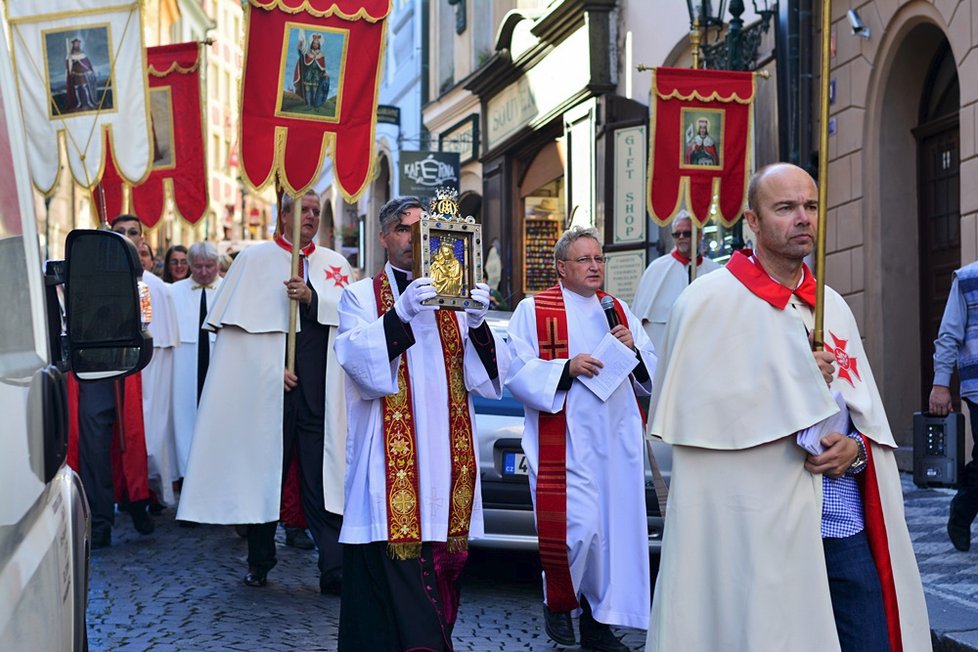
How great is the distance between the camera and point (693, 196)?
1253cm

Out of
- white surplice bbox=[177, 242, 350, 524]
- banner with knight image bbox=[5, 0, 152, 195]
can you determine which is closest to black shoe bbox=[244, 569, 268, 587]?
white surplice bbox=[177, 242, 350, 524]

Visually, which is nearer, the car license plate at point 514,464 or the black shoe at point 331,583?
the black shoe at point 331,583

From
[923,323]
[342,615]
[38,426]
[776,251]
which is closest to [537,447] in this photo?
[342,615]

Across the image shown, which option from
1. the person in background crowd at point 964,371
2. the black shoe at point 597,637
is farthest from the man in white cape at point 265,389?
the person in background crowd at point 964,371

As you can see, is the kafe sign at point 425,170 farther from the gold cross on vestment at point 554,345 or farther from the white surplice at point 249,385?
the gold cross on vestment at point 554,345

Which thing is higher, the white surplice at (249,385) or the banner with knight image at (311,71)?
the banner with knight image at (311,71)

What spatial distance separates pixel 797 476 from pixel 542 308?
301 centimetres

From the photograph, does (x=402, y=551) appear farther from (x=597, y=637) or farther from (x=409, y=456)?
(x=597, y=637)

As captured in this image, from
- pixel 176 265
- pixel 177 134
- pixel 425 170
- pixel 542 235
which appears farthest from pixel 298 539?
pixel 425 170

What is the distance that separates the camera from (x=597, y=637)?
6555mm

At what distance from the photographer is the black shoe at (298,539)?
30.6ft

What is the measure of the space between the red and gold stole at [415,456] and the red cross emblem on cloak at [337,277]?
2292 millimetres

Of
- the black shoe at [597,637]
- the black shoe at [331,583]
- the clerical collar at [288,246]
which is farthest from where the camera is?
the clerical collar at [288,246]

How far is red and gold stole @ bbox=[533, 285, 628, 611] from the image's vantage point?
6570 mm
